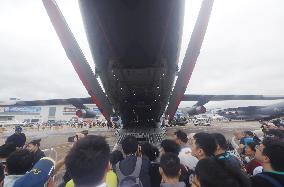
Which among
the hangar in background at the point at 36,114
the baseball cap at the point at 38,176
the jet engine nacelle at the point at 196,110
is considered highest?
the hangar in background at the point at 36,114

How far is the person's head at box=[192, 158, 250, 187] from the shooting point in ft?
7.16

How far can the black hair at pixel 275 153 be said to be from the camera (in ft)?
10.3

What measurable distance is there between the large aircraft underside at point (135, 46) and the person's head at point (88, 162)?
138 inches

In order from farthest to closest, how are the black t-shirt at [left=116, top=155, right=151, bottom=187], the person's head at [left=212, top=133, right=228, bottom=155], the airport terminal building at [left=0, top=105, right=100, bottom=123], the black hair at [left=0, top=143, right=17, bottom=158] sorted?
the airport terminal building at [left=0, top=105, right=100, bottom=123] < the black hair at [left=0, top=143, right=17, bottom=158] < the person's head at [left=212, top=133, right=228, bottom=155] < the black t-shirt at [left=116, top=155, right=151, bottom=187]

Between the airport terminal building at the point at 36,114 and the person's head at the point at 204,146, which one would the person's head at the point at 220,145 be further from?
the airport terminal building at the point at 36,114

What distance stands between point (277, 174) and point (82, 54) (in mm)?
5176

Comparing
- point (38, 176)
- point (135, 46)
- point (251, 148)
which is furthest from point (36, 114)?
point (38, 176)

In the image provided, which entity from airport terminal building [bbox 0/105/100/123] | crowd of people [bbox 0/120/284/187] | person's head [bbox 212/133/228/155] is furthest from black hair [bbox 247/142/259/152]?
airport terminal building [bbox 0/105/100/123]

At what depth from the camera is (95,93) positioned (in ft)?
25.8

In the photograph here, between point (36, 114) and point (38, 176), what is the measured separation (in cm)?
11048

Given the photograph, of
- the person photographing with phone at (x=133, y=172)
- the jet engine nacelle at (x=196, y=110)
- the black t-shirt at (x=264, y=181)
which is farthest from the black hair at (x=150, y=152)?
the jet engine nacelle at (x=196, y=110)

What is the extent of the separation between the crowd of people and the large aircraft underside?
2.51 m

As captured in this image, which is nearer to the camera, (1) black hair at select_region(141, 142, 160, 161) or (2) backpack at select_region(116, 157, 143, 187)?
(2) backpack at select_region(116, 157, 143, 187)

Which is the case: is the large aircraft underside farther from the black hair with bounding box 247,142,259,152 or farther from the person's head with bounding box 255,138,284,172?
the person's head with bounding box 255,138,284,172
